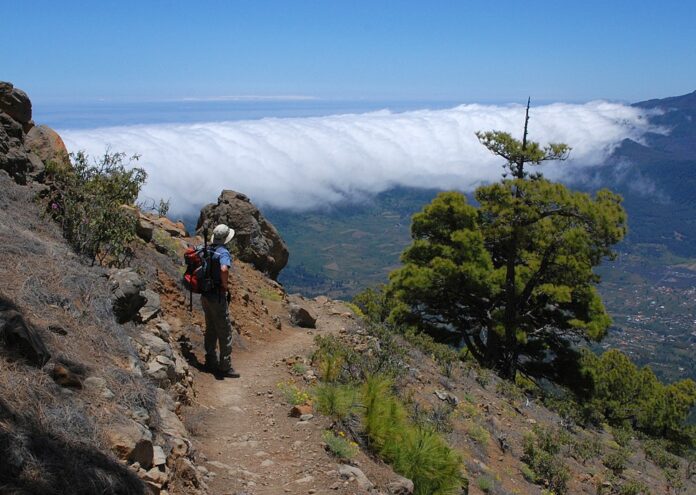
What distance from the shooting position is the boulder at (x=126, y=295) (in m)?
7.91

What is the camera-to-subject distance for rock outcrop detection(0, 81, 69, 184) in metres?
12.0

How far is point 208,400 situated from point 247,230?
9816 millimetres

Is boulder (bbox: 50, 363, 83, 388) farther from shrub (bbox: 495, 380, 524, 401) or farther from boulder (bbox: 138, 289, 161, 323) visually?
shrub (bbox: 495, 380, 524, 401)

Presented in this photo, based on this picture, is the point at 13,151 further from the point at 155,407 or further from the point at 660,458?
the point at 660,458

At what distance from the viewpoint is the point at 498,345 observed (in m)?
22.0

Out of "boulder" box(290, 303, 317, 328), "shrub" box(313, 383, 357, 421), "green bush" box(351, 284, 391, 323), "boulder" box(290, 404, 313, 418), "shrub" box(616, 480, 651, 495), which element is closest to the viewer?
"shrub" box(313, 383, 357, 421)

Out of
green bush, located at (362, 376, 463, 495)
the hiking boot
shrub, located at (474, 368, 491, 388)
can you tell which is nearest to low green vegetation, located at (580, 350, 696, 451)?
shrub, located at (474, 368, 491, 388)

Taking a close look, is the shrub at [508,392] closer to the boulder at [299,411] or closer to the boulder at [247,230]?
the boulder at [247,230]

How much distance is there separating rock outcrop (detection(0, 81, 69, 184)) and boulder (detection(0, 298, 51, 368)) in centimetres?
767

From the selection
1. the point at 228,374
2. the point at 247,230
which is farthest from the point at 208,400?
the point at 247,230

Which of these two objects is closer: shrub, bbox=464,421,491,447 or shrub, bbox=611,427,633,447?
shrub, bbox=464,421,491,447

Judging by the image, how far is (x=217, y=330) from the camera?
371 inches

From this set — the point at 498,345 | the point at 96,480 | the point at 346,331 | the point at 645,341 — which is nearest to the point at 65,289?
the point at 96,480

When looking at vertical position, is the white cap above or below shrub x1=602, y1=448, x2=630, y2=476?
above
